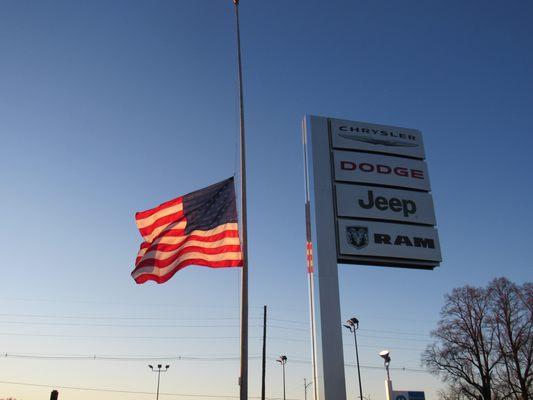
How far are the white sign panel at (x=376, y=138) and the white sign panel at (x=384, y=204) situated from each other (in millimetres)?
1511

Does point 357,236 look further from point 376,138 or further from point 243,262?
point 243,262

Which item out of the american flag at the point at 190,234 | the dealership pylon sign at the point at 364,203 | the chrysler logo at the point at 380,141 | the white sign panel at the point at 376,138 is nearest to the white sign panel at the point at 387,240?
the dealership pylon sign at the point at 364,203

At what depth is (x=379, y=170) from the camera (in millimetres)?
15977

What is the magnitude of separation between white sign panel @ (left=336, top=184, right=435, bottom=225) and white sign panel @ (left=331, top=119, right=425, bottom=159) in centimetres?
151

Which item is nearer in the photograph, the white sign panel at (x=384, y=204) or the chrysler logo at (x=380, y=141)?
the white sign panel at (x=384, y=204)

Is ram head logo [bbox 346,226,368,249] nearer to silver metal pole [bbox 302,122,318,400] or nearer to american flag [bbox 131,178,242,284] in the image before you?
silver metal pole [bbox 302,122,318,400]

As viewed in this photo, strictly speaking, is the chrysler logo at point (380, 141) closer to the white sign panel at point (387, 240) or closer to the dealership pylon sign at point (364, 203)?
the dealership pylon sign at point (364, 203)

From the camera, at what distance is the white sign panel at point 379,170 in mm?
15648

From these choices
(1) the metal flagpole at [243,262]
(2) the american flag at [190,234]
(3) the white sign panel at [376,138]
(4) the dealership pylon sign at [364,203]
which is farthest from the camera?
(3) the white sign panel at [376,138]

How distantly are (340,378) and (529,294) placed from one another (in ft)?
98.2

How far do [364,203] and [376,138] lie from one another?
263cm

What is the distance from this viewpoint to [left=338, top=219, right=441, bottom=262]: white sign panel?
14508 millimetres

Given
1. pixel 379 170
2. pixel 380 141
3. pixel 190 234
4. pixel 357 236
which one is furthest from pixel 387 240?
pixel 190 234

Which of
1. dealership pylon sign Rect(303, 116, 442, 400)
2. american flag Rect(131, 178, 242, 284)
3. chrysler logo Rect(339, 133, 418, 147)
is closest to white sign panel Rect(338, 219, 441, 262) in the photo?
dealership pylon sign Rect(303, 116, 442, 400)
